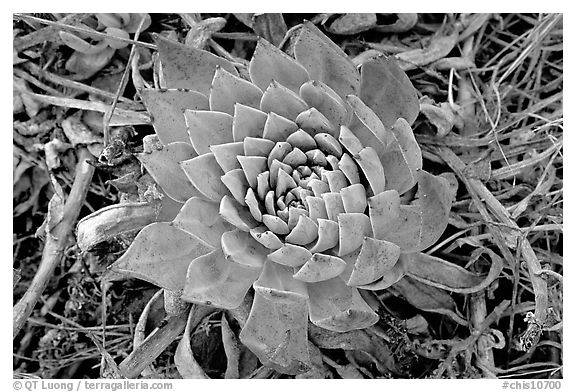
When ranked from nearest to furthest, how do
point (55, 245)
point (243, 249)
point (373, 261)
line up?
1. point (373, 261)
2. point (243, 249)
3. point (55, 245)

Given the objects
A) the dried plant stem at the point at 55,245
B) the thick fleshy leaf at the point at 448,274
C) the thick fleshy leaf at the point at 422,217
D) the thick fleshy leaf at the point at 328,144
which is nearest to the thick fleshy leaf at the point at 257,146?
the thick fleshy leaf at the point at 328,144

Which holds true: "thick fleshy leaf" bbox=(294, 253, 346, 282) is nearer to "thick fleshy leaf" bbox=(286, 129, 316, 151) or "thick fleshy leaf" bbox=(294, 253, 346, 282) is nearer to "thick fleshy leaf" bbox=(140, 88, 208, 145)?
"thick fleshy leaf" bbox=(286, 129, 316, 151)

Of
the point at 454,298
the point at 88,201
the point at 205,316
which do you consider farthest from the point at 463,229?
the point at 88,201

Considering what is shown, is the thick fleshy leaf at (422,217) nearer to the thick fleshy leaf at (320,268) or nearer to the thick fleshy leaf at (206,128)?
the thick fleshy leaf at (320,268)

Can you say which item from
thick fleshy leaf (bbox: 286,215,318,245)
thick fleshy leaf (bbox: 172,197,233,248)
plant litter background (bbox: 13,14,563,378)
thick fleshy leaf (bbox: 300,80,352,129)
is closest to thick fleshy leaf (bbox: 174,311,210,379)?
plant litter background (bbox: 13,14,563,378)

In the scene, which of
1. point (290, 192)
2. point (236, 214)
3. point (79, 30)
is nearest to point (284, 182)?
point (290, 192)

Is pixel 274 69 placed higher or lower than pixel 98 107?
higher

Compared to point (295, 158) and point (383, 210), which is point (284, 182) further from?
point (383, 210)
